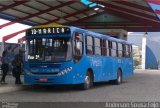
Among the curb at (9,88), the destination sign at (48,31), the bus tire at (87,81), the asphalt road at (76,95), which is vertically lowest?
the asphalt road at (76,95)

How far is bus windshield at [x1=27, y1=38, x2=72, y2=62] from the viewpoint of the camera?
1695 cm

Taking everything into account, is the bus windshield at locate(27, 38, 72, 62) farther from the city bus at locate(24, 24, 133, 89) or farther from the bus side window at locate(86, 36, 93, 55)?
the bus side window at locate(86, 36, 93, 55)

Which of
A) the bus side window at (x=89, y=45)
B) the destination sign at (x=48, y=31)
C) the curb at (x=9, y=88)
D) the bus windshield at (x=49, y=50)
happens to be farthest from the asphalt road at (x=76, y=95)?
the destination sign at (x=48, y=31)

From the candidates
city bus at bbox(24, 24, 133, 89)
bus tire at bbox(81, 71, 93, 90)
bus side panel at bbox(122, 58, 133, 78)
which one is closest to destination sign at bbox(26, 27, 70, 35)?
city bus at bbox(24, 24, 133, 89)

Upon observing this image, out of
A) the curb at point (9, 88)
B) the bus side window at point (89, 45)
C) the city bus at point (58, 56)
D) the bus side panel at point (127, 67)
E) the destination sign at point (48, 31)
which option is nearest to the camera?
the city bus at point (58, 56)

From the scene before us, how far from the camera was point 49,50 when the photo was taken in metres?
17.1

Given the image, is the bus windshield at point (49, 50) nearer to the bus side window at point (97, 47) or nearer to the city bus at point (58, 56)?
the city bus at point (58, 56)

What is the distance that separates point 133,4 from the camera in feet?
106

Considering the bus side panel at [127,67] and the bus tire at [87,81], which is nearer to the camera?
the bus tire at [87,81]

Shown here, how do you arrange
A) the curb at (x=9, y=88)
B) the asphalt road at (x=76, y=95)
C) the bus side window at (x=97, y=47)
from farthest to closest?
the bus side window at (x=97, y=47)
the curb at (x=9, y=88)
the asphalt road at (x=76, y=95)

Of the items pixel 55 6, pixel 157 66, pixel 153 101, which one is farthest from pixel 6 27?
pixel 157 66

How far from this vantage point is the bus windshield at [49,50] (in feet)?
55.6

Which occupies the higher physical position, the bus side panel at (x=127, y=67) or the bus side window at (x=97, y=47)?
the bus side window at (x=97, y=47)

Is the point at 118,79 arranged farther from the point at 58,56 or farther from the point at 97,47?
the point at 58,56
